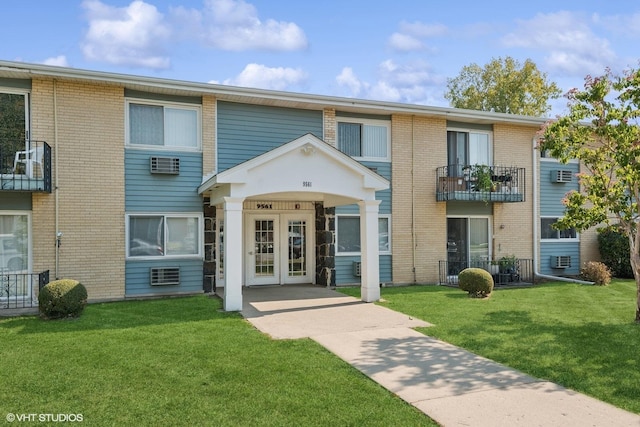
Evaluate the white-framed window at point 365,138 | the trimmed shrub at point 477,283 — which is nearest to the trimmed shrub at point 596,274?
the trimmed shrub at point 477,283

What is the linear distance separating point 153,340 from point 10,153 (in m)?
6.59

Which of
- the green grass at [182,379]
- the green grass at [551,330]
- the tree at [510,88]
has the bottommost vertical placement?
the green grass at [551,330]

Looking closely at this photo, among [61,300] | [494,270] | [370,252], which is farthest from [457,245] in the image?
[61,300]

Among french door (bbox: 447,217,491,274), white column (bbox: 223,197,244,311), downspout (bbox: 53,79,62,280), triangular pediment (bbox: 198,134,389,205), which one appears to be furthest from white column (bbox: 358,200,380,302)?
downspout (bbox: 53,79,62,280)

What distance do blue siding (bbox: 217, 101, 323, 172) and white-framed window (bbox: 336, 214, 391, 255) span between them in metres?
2.69

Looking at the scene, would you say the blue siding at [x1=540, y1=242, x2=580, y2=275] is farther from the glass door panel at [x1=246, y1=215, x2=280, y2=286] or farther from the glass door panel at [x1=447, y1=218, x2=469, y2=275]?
the glass door panel at [x1=246, y1=215, x2=280, y2=286]

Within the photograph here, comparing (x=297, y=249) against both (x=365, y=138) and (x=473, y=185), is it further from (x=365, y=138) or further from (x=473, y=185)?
(x=473, y=185)

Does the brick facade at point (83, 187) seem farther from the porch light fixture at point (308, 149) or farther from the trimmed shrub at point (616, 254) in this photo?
the trimmed shrub at point (616, 254)

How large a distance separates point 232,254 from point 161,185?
3.70 meters

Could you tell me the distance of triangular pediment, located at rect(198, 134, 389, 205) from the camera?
9.92m

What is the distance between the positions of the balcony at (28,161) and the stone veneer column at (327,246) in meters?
7.06

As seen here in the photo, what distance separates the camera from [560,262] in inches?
658

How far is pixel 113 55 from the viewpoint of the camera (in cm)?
1675

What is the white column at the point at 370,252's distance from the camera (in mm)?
11195
